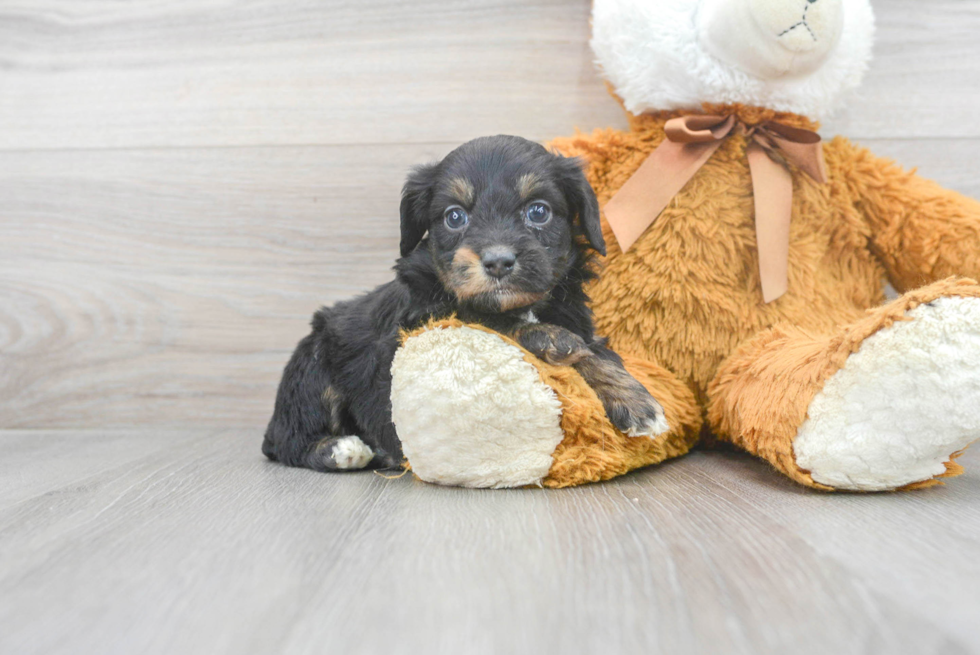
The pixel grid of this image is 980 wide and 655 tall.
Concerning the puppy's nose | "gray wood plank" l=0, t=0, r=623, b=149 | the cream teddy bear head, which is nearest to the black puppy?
the puppy's nose

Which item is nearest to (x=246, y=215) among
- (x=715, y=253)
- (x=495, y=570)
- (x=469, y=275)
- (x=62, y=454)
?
(x=62, y=454)

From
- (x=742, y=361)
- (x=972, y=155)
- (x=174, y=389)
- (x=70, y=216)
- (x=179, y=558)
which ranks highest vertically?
(x=972, y=155)

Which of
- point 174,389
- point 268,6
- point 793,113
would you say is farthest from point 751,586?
point 268,6

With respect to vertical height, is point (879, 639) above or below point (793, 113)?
below

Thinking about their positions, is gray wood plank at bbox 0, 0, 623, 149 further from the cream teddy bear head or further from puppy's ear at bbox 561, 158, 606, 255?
puppy's ear at bbox 561, 158, 606, 255

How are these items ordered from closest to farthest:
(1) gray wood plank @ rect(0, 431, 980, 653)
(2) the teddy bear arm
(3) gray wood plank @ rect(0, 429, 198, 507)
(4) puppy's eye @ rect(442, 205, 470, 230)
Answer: (1) gray wood plank @ rect(0, 431, 980, 653), (4) puppy's eye @ rect(442, 205, 470, 230), (3) gray wood plank @ rect(0, 429, 198, 507), (2) the teddy bear arm

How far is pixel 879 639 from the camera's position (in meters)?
0.71

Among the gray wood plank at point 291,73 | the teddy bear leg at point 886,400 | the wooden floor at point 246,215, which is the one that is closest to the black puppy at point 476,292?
the wooden floor at point 246,215

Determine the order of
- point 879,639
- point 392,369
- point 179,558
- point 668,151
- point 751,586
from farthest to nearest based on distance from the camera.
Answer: point 668,151 → point 392,369 → point 179,558 → point 751,586 → point 879,639

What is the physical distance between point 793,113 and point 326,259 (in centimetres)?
129

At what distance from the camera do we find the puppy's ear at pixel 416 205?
4.63ft

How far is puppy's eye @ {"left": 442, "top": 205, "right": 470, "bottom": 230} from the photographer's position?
1.33 meters

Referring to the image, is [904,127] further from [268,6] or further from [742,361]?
[268,6]

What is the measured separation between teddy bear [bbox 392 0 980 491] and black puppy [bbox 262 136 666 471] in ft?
0.24
